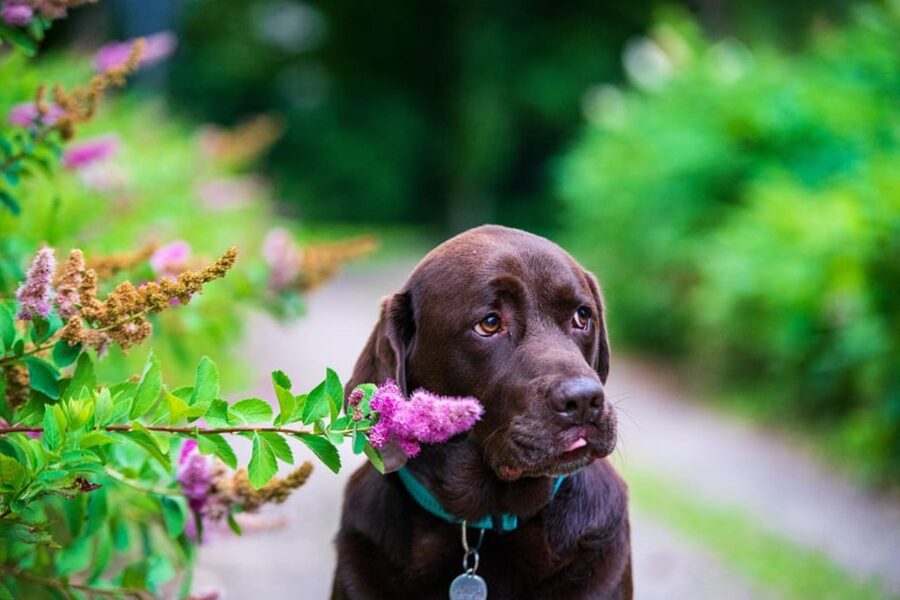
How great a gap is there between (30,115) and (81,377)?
1.18 metres

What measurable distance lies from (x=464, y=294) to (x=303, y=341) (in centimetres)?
919

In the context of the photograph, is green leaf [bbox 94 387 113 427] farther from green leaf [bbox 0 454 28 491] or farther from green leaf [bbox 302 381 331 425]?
green leaf [bbox 302 381 331 425]

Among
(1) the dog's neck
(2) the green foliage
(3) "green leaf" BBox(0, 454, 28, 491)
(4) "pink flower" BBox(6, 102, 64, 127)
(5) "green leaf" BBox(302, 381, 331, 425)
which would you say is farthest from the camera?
(2) the green foliage

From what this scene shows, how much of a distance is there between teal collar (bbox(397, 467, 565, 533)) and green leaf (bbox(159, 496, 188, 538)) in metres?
0.66

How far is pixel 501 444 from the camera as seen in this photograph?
9.84ft

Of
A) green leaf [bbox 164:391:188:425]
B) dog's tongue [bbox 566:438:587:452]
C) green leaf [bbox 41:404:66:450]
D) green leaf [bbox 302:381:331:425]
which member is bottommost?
green leaf [bbox 41:404:66:450]

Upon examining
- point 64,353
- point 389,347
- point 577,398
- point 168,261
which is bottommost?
point 64,353

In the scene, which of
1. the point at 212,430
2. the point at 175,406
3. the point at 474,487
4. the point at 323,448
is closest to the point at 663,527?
the point at 474,487

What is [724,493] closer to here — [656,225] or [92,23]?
[656,225]

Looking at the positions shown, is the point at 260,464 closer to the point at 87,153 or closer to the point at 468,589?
the point at 468,589

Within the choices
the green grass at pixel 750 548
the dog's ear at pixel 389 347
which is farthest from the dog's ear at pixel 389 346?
the green grass at pixel 750 548

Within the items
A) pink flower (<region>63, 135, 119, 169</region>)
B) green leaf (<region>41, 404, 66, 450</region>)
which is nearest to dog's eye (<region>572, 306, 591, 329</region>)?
green leaf (<region>41, 404, 66, 450</region>)

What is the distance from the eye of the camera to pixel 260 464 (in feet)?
8.12

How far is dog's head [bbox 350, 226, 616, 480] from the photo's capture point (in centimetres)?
288
